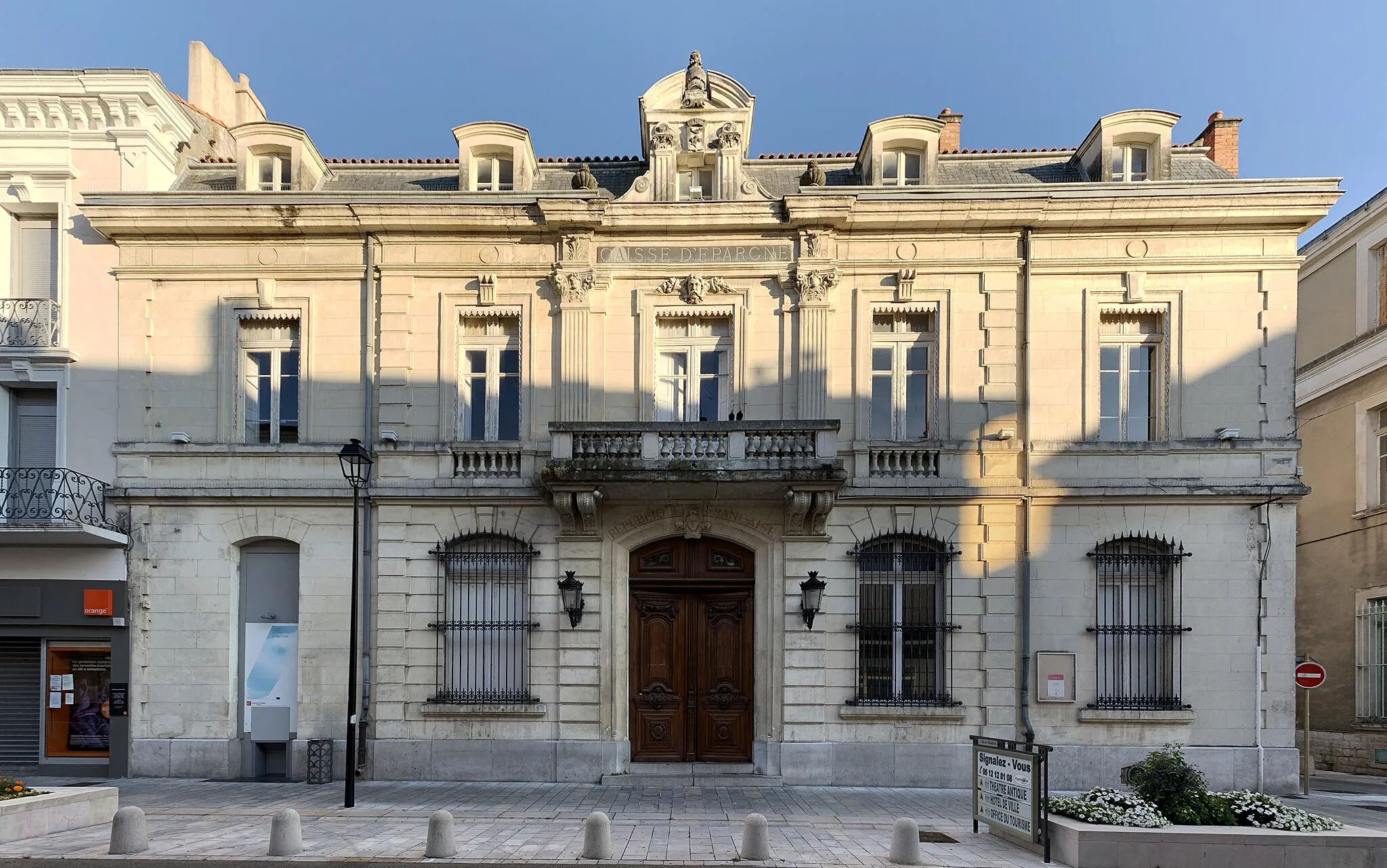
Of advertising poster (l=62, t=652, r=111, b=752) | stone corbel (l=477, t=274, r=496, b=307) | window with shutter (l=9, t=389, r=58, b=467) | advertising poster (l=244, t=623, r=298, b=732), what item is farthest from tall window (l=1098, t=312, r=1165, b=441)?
window with shutter (l=9, t=389, r=58, b=467)

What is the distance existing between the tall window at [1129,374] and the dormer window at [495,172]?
418 inches

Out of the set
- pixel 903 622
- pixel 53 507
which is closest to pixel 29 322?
pixel 53 507

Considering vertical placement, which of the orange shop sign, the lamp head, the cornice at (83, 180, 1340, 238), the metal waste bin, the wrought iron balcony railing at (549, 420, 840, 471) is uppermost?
the cornice at (83, 180, 1340, 238)

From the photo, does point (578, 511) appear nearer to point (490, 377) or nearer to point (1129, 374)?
point (490, 377)

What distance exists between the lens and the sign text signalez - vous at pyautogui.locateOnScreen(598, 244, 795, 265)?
15250 millimetres

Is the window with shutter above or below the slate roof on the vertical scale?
below

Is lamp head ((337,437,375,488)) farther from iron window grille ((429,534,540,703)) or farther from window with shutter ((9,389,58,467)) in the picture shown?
window with shutter ((9,389,58,467))

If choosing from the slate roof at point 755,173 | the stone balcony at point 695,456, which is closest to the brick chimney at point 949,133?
the slate roof at point 755,173

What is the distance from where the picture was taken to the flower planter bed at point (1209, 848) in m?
9.30

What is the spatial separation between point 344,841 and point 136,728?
22.0 ft

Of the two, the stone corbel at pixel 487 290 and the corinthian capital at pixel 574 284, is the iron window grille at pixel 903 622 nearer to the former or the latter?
the corinthian capital at pixel 574 284

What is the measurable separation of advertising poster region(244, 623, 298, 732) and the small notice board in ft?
35.2

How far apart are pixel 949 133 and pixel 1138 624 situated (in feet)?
31.5

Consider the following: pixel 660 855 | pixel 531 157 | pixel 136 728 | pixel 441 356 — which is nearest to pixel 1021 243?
pixel 531 157
